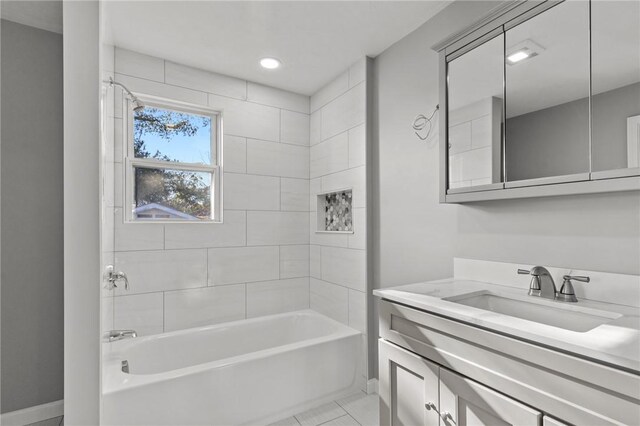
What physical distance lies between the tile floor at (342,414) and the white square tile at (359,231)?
1144mm

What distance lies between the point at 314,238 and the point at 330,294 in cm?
59

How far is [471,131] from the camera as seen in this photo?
5.64 feet

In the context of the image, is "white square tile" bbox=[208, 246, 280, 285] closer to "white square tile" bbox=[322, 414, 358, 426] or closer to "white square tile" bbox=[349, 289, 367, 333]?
"white square tile" bbox=[349, 289, 367, 333]

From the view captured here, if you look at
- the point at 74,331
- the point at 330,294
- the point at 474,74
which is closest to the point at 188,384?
the point at 74,331

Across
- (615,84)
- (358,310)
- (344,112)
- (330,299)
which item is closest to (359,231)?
(358,310)

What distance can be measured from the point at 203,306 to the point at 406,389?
1911mm

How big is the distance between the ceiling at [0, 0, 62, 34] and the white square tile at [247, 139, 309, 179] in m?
1.71

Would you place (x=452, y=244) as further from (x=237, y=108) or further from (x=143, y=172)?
(x=143, y=172)

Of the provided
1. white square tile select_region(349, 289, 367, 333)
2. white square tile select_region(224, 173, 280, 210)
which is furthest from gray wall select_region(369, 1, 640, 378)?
white square tile select_region(224, 173, 280, 210)

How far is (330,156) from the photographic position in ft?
9.82

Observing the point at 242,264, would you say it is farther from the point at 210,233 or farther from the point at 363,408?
the point at 363,408

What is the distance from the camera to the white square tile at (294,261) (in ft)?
10.3

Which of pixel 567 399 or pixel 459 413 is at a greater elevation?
pixel 567 399

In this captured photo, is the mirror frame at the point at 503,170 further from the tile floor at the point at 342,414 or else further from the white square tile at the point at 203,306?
the white square tile at the point at 203,306
